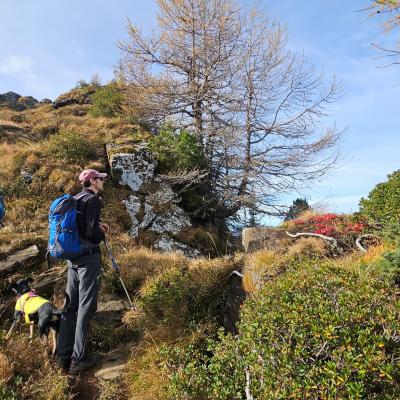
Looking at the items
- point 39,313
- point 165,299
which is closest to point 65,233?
point 39,313

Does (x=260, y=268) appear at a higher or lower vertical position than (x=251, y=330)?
higher

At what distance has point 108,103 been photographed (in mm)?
16984

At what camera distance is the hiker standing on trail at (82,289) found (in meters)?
4.41

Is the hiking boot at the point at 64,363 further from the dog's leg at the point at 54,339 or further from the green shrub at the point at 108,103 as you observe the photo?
the green shrub at the point at 108,103

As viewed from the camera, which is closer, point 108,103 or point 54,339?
point 54,339

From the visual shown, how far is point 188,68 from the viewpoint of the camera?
1398cm

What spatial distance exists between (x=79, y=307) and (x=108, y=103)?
46.3ft

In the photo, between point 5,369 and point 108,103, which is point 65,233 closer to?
point 5,369

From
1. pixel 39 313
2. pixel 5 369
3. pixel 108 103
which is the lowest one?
pixel 5 369

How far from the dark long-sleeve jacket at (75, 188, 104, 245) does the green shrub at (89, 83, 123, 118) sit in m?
12.8

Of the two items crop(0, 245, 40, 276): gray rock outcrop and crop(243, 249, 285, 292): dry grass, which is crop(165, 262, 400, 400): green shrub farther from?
crop(0, 245, 40, 276): gray rock outcrop

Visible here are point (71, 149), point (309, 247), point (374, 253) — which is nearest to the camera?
point (374, 253)

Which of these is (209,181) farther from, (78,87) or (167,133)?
(78,87)

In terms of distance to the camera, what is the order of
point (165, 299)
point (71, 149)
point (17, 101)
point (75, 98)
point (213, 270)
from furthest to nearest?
point (17, 101), point (75, 98), point (71, 149), point (213, 270), point (165, 299)
